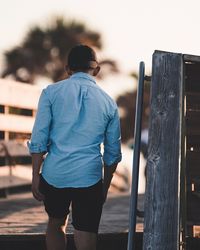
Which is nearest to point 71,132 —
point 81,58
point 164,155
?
point 81,58

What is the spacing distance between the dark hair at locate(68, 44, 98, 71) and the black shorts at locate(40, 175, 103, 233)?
0.80 metres

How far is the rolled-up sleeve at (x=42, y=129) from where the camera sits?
5.11m

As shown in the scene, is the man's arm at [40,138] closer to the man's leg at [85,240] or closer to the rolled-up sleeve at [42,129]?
the rolled-up sleeve at [42,129]

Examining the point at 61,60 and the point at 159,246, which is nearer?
the point at 159,246

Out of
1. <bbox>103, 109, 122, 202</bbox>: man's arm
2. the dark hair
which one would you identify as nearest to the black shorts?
<bbox>103, 109, 122, 202</bbox>: man's arm

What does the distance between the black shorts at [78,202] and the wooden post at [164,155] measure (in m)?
0.46

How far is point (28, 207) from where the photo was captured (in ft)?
33.7

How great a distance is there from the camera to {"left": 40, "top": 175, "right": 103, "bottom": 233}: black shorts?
204 inches

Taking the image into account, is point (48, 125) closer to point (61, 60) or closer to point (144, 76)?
point (144, 76)

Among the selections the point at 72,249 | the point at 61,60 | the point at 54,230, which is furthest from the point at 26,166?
the point at 61,60

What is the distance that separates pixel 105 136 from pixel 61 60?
30567mm

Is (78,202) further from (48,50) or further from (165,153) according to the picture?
(48,50)

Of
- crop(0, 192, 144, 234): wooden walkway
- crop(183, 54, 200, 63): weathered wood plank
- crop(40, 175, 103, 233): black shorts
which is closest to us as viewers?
crop(183, 54, 200, 63): weathered wood plank

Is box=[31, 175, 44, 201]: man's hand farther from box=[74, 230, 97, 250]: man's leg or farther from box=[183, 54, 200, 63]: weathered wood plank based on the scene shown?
box=[183, 54, 200, 63]: weathered wood plank
